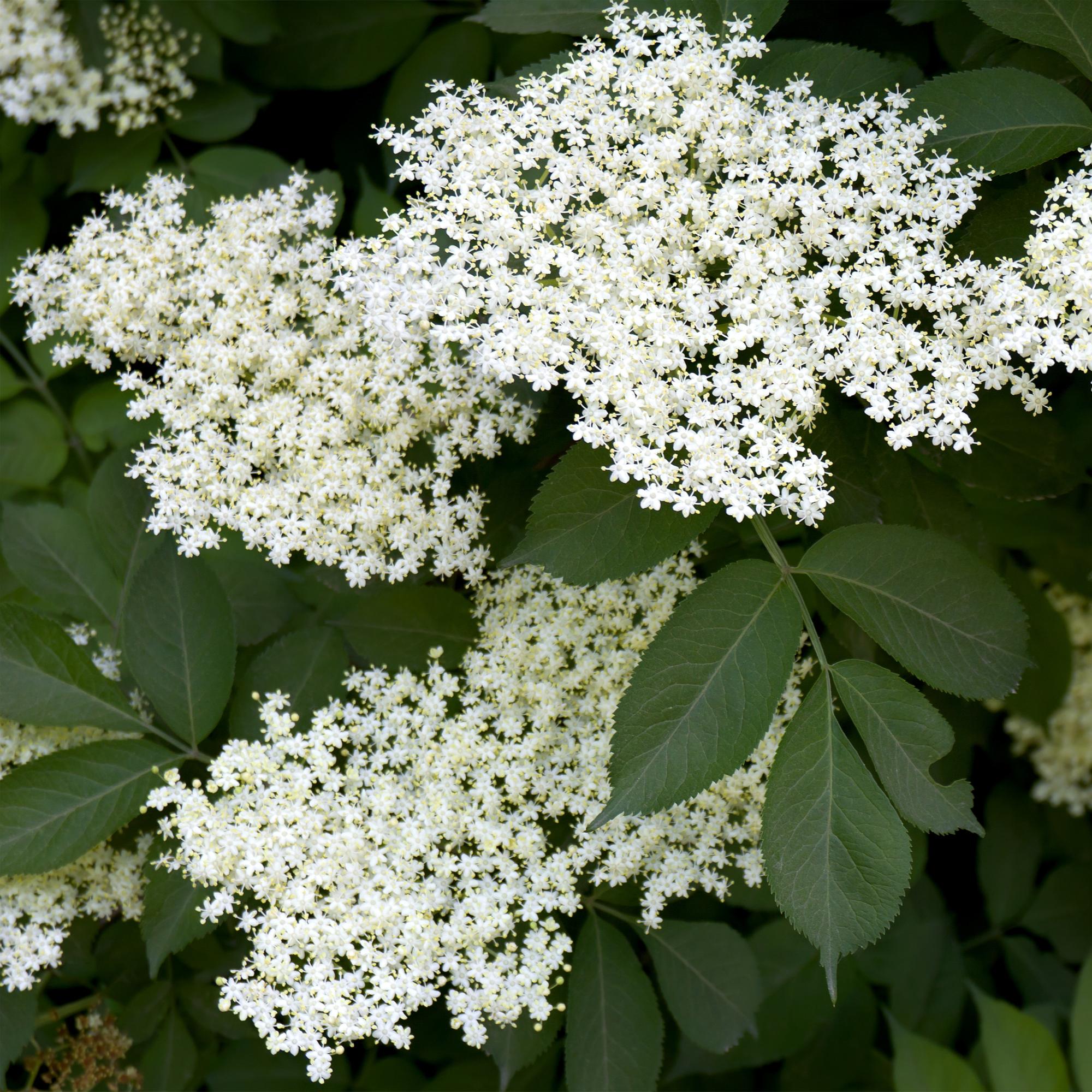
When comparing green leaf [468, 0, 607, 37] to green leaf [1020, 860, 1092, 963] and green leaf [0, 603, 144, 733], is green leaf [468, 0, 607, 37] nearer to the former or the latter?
green leaf [0, 603, 144, 733]

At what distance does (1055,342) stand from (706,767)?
80 centimetres

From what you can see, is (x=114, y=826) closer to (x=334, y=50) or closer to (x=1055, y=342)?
(x=1055, y=342)

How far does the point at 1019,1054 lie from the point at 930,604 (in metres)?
1.35

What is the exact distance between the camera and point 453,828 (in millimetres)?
1832

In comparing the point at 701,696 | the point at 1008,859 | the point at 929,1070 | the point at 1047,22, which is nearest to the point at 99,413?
the point at 701,696

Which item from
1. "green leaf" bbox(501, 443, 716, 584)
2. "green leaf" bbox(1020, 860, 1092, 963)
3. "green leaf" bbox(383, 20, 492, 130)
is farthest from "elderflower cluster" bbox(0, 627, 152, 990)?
"green leaf" bbox(1020, 860, 1092, 963)

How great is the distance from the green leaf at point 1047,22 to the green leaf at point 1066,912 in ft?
7.66

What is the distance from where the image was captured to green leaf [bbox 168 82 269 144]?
265cm

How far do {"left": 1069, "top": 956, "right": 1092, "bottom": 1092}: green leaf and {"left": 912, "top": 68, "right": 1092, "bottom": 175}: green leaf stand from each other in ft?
6.07

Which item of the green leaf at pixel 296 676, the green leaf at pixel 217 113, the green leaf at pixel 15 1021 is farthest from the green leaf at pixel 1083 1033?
the green leaf at pixel 217 113

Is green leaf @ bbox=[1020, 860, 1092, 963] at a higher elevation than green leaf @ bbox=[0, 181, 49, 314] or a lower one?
lower

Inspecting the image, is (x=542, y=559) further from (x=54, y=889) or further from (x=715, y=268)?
(x=54, y=889)

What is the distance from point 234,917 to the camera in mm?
2049

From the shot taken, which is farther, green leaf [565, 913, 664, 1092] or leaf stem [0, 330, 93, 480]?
leaf stem [0, 330, 93, 480]
